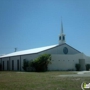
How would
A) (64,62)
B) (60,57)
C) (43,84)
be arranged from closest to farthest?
1. (43,84)
2. (60,57)
3. (64,62)

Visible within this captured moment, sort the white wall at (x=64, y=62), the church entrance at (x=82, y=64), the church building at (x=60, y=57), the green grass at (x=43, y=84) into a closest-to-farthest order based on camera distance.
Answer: the green grass at (x=43, y=84) < the white wall at (x=64, y=62) < the church building at (x=60, y=57) < the church entrance at (x=82, y=64)

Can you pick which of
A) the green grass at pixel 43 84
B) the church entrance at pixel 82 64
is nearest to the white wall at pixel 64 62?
the church entrance at pixel 82 64

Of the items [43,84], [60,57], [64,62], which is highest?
[60,57]

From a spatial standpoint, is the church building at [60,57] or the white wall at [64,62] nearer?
the white wall at [64,62]

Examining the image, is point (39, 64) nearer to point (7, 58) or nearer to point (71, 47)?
point (71, 47)

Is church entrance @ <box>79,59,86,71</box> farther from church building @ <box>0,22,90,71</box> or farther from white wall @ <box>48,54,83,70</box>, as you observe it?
white wall @ <box>48,54,83,70</box>

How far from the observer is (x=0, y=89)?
37.4ft

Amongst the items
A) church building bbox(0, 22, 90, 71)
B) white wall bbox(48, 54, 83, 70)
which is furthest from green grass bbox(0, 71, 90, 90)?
church building bbox(0, 22, 90, 71)

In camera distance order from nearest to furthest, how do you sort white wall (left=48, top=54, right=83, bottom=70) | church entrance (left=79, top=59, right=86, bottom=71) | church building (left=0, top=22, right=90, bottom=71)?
white wall (left=48, top=54, right=83, bottom=70)
church building (left=0, top=22, right=90, bottom=71)
church entrance (left=79, top=59, right=86, bottom=71)

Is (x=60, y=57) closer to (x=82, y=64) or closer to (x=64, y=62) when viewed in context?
(x=64, y=62)

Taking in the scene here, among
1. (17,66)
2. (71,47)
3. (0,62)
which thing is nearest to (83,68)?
(71,47)

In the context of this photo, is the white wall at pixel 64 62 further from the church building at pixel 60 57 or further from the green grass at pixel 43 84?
the green grass at pixel 43 84

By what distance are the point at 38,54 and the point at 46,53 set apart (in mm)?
1854

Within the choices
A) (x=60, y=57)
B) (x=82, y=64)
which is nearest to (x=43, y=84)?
(x=60, y=57)
